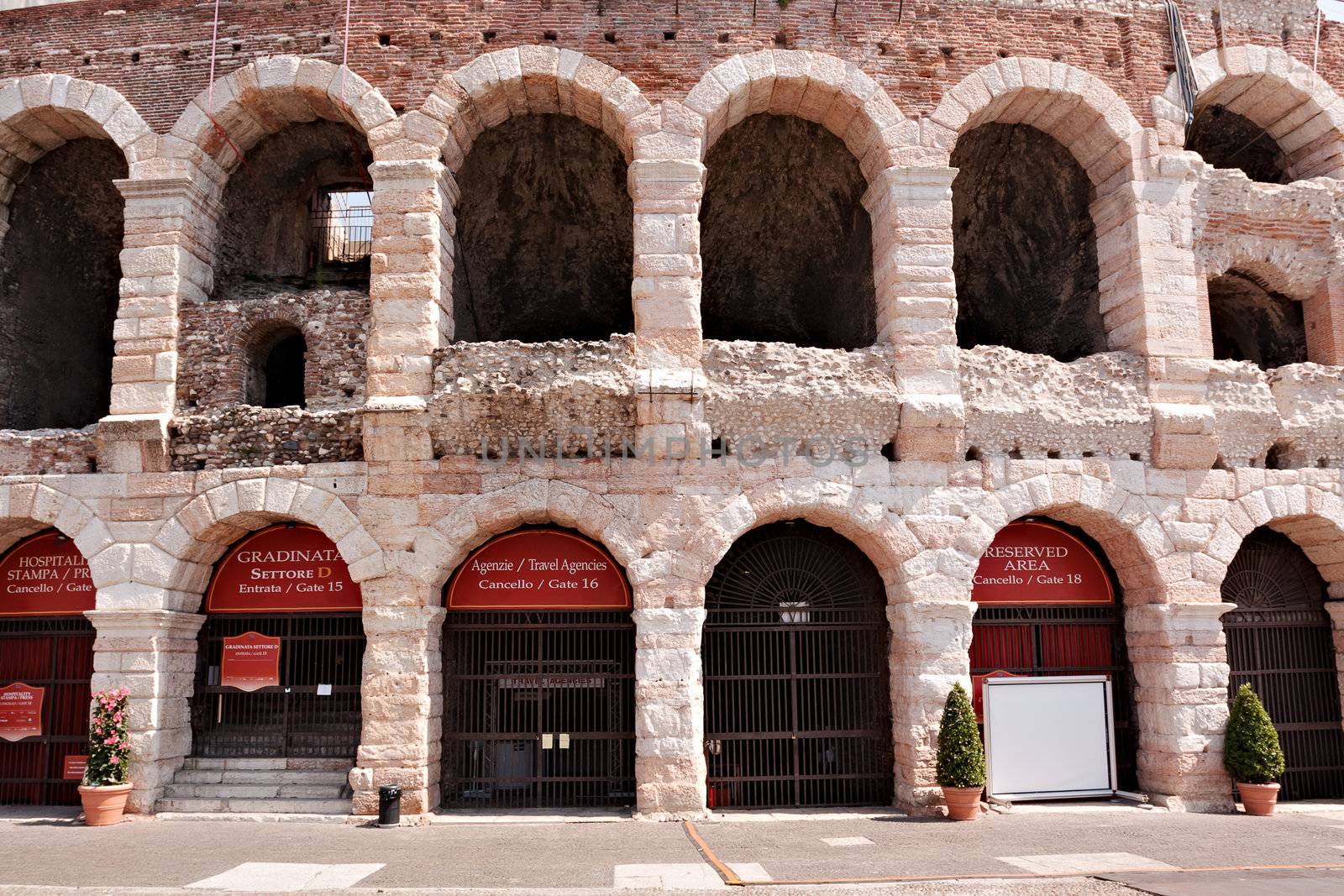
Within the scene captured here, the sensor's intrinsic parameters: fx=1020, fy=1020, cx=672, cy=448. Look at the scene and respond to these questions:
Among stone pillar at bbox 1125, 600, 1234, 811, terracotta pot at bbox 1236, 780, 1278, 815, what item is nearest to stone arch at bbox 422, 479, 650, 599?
stone pillar at bbox 1125, 600, 1234, 811

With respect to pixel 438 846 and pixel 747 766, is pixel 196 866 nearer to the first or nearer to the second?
pixel 438 846

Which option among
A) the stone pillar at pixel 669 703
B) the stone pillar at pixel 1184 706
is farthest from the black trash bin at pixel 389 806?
the stone pillar at pixel 1184 706

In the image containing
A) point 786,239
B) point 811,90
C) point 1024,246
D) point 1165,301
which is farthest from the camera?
point 786,239

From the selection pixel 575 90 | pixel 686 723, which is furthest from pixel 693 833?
pixel 575 90

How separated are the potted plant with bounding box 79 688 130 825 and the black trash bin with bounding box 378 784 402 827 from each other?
9.13 ft

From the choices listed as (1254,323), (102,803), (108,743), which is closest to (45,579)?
(108,743)

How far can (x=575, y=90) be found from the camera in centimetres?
1186

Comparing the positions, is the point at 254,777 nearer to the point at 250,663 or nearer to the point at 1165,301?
the point at 250,663

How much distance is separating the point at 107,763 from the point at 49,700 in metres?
2.12

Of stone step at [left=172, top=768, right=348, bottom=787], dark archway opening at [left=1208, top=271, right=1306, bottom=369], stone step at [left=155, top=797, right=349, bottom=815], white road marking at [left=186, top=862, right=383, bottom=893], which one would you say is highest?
dark archway opening at [left=1208, top=271, right=1306, bottom=369]

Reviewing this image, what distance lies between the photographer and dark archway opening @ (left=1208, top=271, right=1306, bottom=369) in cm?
1326

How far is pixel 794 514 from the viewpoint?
1130 centimetres

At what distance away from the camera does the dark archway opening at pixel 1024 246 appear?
13.2 meters

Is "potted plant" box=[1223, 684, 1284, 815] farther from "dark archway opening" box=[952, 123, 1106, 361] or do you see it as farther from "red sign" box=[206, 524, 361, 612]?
"red sign" box=[206, 524, 361, 612]
